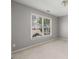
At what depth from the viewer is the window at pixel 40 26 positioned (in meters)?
4.41

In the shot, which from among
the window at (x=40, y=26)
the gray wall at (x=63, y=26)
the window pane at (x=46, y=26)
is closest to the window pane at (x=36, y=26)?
the window at (x=40, y=26)

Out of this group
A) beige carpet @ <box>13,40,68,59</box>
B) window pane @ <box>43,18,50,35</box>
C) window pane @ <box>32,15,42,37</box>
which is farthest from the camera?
window pane @ <box>43,18,50,35</box>

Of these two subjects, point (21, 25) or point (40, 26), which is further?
point (40, 26)

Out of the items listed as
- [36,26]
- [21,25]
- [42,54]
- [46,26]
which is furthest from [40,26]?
[42,54]

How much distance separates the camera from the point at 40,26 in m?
5.04

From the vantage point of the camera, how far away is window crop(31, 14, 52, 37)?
14.5 feet

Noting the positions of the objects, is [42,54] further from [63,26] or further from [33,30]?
[63,26]

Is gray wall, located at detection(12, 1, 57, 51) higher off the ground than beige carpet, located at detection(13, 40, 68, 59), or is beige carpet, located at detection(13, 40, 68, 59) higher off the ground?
gray wall, located at detection(12, 1, 57, 51)

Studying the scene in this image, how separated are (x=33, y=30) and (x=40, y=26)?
0.86m

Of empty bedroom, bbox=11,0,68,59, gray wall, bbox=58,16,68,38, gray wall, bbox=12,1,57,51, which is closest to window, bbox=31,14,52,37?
empty bedroom, bbox=11,0,68,59

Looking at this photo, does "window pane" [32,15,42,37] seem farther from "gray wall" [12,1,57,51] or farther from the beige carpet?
the beige carpet
